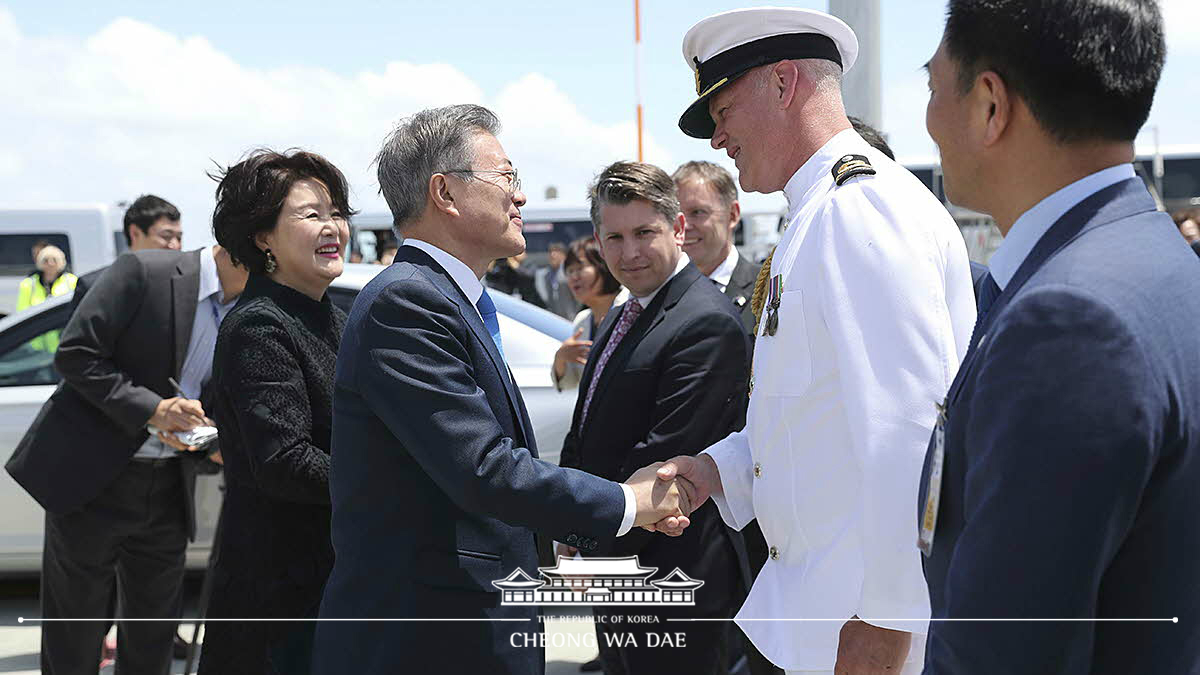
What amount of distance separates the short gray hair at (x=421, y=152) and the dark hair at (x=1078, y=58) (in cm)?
129

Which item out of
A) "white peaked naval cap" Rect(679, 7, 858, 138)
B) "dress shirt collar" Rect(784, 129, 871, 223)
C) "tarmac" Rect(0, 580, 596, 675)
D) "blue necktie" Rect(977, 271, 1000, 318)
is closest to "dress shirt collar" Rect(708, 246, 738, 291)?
"tarmac" Rect(0, 580, 596, 675)

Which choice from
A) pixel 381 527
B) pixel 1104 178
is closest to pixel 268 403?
pixel 381 527

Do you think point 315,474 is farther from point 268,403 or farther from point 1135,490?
point 1135,490

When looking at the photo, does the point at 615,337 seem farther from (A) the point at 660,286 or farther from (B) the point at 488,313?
(B) the point at 488,313

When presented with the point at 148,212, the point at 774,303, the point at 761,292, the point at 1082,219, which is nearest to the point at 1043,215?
the point at 1082,219

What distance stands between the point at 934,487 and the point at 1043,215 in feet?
1.07

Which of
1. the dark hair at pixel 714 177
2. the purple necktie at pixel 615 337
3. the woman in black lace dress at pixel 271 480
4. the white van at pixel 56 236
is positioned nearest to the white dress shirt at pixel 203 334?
the woman in black lace dress at pixel 271 480

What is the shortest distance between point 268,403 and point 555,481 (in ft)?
3.17

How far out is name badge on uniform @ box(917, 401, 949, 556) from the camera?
1288mm

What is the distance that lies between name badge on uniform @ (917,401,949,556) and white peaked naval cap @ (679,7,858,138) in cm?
117

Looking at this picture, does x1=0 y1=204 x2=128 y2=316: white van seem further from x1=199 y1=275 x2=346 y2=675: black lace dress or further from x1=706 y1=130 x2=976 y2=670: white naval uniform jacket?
x1=706 y1=130 x2=976 y2=670: white naval uniform jacket

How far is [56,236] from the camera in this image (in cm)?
1730

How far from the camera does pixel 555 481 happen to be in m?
2.09

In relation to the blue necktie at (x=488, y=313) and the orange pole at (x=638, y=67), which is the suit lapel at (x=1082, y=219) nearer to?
the blue necktie at (x=488, y=313)
